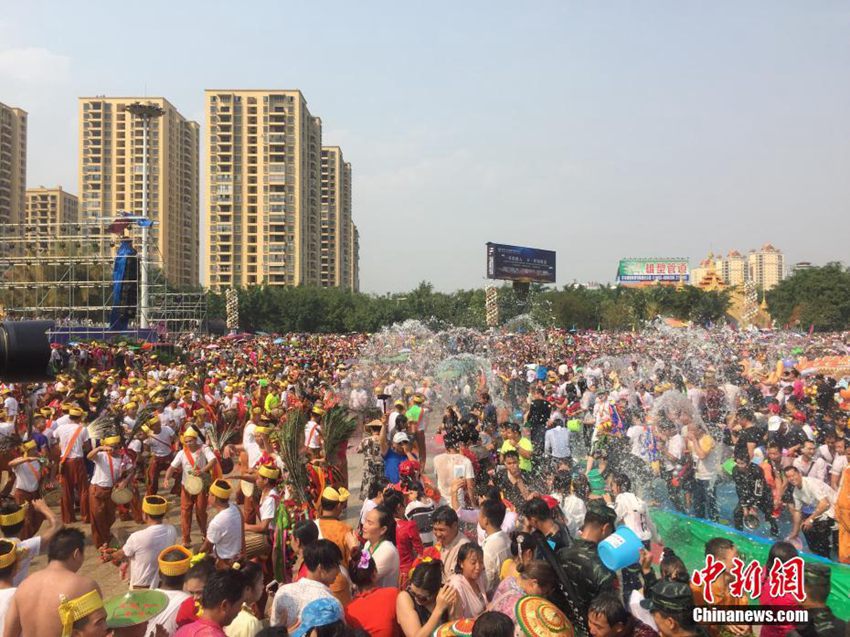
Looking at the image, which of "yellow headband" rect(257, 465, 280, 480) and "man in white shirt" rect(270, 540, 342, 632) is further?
"yellow headband" rect(257, 465, 280, 480)

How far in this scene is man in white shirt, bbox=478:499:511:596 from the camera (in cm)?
454

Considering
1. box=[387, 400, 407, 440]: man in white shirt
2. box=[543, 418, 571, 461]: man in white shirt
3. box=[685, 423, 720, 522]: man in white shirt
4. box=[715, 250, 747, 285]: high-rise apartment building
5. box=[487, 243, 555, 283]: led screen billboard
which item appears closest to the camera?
box=[685, 423, 720, 522]: man in white shirt

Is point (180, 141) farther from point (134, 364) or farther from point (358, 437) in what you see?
point (358, 437)

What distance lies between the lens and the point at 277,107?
9225cm

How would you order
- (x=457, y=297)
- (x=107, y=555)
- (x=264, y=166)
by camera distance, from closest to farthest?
1. (x=107, y=555)
2. (x=457, y=297)
3. (x=264, y=166)

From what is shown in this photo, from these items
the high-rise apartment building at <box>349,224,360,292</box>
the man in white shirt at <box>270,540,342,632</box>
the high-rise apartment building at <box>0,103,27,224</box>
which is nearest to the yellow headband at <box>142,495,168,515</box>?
the man in white shirt at <box>270,540,342,632</box>

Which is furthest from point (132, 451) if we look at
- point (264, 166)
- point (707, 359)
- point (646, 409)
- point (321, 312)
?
point (264, 166)

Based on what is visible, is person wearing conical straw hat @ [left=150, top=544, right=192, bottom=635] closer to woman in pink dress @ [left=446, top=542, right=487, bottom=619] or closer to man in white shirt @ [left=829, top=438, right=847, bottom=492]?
woman in pink dress @ [left=446, top=542, right=487, bottom=619]

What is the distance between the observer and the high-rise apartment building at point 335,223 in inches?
4181

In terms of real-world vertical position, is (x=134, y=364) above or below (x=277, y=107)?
below

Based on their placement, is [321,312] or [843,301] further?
[321,312]

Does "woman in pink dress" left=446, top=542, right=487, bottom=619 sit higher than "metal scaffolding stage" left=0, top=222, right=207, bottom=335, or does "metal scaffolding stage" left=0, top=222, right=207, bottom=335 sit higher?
"metal scaffolding stage" left=0, top=222, right=207, bottom=335

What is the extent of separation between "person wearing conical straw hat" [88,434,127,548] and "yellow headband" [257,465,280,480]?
2744 millimetres

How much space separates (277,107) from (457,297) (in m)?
42.2
